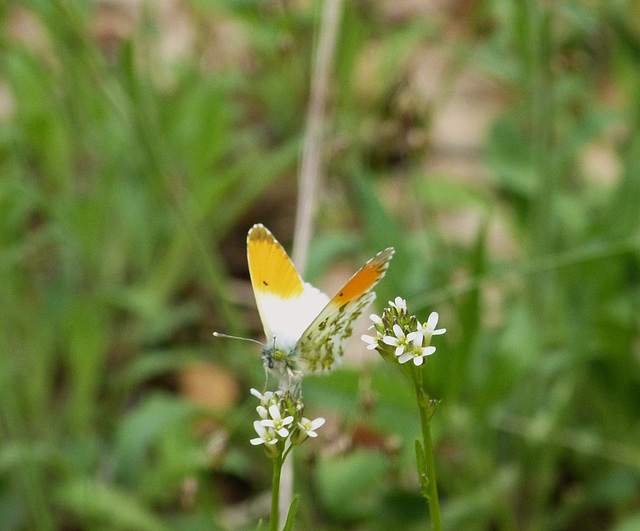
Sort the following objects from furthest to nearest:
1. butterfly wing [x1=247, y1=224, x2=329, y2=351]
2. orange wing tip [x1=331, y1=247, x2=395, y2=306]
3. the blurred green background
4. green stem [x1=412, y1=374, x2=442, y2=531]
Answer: the blurred green background < butterfly wing [x1=247, y1=224, x2=329, y2=351] < orange wing tip [x1=331, y1=247, x2=395, y2=306] < green stem [x1=412, y1=374, x2=442, y2=531]

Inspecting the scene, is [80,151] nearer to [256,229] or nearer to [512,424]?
[512,424]

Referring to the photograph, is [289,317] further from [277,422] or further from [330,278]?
[330,278]

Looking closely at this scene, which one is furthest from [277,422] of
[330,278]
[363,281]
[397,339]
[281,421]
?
[330,278]

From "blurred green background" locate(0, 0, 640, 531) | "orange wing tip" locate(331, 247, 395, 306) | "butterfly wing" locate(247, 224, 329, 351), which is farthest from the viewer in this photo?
"blurred green background" locate(0, 0, 640, 531)

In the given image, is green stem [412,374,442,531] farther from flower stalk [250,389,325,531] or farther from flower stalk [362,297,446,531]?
flower stalk [250,389,325,531]

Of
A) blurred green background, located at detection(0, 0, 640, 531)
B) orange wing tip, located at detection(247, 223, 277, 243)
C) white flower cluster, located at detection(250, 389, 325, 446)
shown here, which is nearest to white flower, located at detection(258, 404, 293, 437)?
white flower cluster, located at detection(250, 389, 325, 446)

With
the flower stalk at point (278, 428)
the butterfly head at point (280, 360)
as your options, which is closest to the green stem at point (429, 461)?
the flower stalk at point (278, 428)
